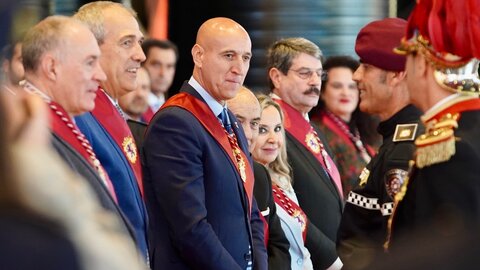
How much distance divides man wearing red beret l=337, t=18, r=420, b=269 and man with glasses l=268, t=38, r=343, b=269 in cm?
97

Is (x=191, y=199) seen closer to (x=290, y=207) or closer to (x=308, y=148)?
(x=290, y=207)

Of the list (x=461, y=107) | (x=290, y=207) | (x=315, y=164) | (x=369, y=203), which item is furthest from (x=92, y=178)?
(x=315, y=164)

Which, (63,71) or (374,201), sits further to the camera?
(374,201)

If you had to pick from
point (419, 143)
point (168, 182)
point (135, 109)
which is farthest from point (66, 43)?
point (135, 109)

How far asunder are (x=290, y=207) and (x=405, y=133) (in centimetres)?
121

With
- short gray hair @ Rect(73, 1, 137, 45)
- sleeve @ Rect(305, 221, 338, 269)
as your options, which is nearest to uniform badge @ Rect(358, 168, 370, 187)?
sleeve @ Rect(305, 221, 338, 269)

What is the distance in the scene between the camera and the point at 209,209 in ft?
16.1

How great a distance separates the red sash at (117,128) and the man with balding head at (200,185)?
0.16 m

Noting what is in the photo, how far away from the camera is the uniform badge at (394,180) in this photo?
451 cm

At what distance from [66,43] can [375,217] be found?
56.0 inches

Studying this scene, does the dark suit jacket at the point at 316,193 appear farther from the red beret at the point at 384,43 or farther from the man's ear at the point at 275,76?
the red beret at the point at 384,43

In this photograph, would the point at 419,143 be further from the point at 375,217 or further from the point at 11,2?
the point at 11,2

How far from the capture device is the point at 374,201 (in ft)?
15.1

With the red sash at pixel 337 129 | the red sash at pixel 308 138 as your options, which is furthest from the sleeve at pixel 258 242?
the red sash at pixel 337 129
